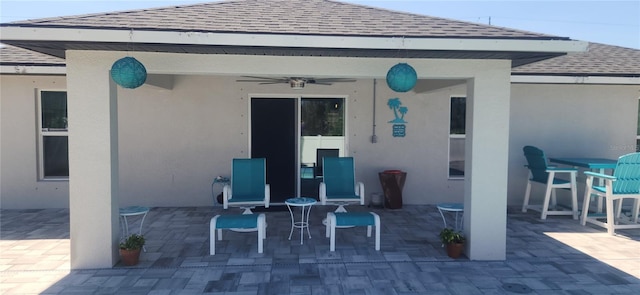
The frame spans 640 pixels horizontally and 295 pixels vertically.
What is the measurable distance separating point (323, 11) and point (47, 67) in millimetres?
4306

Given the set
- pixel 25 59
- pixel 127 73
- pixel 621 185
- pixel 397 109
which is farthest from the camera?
pixel 397 109

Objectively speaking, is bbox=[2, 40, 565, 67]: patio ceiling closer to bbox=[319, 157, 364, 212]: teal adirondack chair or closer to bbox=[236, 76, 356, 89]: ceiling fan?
bbox=[319, 157, 364, 212]: teal adirondack chair

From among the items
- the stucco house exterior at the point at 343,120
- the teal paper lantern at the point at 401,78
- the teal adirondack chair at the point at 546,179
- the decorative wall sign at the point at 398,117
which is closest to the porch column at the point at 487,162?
the stucco house exterior at the point at 343,120

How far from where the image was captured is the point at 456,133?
8125 mm

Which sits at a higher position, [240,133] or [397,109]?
[397,109]

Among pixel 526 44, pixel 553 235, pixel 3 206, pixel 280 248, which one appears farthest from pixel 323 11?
pixel 3 206

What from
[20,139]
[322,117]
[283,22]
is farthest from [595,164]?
[20,139]

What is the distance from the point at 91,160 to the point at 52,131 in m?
3.98

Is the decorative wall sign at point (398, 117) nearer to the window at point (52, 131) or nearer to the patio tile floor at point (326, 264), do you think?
the patio tile floor at point (326, 264)

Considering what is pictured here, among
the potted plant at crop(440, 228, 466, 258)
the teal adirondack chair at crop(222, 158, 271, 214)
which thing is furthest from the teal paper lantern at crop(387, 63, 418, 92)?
the teal adirondack chair at crop(222, 158, 271, 214)

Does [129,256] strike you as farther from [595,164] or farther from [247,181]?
[595,164]

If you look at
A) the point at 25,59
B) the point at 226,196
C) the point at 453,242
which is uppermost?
the point at 25,59

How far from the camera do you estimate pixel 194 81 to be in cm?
762

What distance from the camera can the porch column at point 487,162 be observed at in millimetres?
4730
